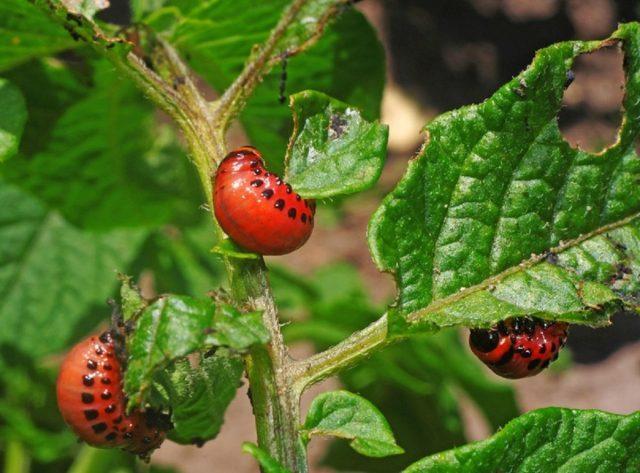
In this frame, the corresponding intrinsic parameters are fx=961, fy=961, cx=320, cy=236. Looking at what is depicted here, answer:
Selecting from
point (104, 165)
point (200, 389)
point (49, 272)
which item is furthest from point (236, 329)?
point (49, 272)

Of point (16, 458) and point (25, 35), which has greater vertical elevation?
point (25, 35)

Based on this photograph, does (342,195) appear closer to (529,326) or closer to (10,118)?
(529,326)

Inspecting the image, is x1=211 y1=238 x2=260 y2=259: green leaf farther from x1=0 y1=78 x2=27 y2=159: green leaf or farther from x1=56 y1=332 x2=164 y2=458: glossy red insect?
x1=0 y1=78 x2=27 y2=159: green leaf

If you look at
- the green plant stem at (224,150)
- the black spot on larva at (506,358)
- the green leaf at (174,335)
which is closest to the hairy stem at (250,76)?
the green plant stem at (224,150)

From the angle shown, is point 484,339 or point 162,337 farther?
point 484,339

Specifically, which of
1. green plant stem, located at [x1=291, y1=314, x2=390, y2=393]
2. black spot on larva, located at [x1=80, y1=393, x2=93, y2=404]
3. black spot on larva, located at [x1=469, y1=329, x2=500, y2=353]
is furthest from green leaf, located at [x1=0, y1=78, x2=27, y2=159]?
black spot on larva, located at [x1=469, y1=329, x2=500, y2=353]
